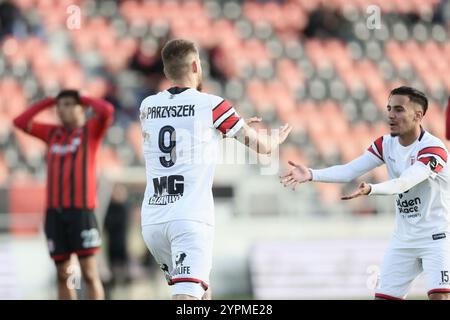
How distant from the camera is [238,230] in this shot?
13.3 metres

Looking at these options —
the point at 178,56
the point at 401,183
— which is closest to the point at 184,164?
the point at 178,56

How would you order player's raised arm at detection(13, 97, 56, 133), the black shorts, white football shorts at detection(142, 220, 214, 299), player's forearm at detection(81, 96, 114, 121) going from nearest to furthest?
1. white football shorts at detection(142, 220, 214, 299)
2. the black shorts
3. player's forearm at detection(81, 96, 114, 121)
4. player's raised arm at detection(13, 97, 56, 133)

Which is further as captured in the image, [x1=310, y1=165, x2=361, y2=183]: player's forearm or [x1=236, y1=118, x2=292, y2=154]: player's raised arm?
[x1=310, y1=165, x2=361, y2=183]: player's forearm

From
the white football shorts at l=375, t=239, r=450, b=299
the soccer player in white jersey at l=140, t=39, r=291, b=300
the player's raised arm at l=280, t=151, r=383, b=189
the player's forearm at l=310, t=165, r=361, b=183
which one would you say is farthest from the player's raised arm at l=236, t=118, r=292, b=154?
the white football shorts at l=375, t=239, r=450, b=299

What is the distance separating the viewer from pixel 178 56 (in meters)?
6.13

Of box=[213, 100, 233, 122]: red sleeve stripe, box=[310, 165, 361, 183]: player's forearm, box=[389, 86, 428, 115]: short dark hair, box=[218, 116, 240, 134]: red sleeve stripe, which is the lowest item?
box=[310, 165, 361, 183]: player's forearm

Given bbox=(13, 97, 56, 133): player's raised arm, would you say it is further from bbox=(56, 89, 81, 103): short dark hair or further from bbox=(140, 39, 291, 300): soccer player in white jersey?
bbox=(140, 39, 291, 300): soccer player in white jersey

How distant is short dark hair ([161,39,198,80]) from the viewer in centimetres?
613

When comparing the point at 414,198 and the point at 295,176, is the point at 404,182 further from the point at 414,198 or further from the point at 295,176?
the point at 295,176

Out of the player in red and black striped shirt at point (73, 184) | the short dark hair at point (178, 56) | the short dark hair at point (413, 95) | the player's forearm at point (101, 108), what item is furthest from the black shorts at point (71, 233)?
the short dark hair at point (413, 95)

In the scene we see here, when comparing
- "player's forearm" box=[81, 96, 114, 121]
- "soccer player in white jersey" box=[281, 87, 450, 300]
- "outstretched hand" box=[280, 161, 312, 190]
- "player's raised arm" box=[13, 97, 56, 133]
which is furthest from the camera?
"player's raised arm" box=[13, 97, 56, 133]

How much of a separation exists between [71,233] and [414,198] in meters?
3.57

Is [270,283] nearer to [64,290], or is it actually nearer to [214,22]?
[64,290]

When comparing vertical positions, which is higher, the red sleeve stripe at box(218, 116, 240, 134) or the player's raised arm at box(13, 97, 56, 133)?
the player's raised arm at box(13, 97, 56, 133)
